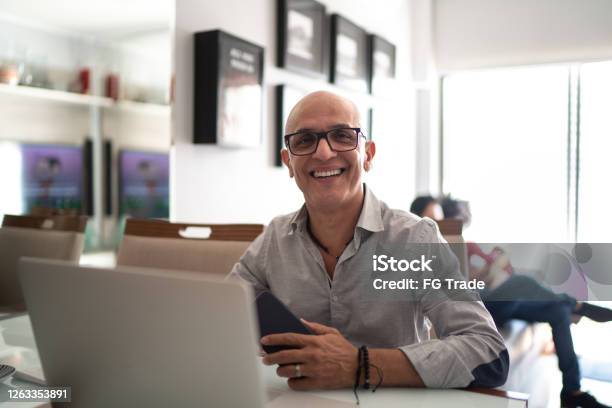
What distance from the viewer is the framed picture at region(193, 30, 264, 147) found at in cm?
231

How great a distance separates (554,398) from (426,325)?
1.12 metres

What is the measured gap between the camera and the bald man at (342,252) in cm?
99

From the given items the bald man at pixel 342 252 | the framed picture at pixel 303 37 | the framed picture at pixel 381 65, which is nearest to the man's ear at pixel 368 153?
the bald man at pixel 342 252

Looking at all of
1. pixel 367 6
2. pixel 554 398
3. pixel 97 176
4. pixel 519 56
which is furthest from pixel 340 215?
pixel 519 56

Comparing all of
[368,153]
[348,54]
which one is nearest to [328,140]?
[368,153]

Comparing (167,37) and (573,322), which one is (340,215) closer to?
(573,322)

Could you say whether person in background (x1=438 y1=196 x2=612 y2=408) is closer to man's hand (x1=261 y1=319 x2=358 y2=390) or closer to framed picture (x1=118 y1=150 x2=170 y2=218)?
man's hand (x1=261 y1=319 x2=358 y2=390)

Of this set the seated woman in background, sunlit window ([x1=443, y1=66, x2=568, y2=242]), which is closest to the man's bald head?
the seated woman in background

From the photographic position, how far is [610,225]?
4.63m

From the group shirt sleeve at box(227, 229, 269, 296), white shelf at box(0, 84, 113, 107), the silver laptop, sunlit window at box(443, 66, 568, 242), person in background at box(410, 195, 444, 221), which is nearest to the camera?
the silver laptop

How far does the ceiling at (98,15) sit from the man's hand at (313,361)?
5.30ft

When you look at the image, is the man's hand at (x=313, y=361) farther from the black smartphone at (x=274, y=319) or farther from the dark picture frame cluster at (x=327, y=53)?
the dark picture frame cluster at (x=327, y=53)

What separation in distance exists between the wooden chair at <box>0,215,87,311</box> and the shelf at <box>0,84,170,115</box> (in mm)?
489

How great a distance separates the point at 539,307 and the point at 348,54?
8.48 ft
